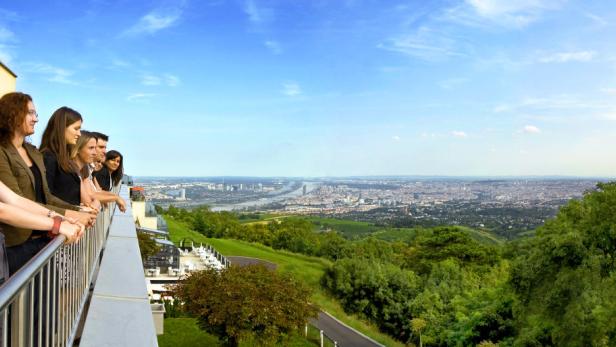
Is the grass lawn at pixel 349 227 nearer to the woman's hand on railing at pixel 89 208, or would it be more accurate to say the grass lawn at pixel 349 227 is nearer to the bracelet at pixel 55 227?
the woman's hand on railing at pixel 89 208

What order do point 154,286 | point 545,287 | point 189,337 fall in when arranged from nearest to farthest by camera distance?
point 545,287 → point 189,337 → point 154,286

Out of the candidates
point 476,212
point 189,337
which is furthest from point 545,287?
point 476,212

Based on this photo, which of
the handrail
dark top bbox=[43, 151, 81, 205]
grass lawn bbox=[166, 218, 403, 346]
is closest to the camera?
the handrail

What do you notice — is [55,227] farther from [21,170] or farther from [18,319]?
[18,319]

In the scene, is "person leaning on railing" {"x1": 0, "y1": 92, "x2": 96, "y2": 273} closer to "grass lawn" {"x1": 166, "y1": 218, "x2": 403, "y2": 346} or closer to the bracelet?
the bracelet

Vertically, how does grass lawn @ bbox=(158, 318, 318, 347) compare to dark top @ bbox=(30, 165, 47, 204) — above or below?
below

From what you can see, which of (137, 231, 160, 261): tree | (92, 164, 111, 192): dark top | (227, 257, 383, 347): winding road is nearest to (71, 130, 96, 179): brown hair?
(92, 164, 111, 192): dark top

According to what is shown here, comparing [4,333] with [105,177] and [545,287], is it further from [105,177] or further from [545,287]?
[545,287]
